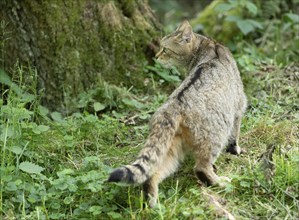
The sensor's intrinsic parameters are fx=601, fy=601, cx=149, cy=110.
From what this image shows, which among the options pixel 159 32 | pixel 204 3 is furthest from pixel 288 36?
pixel 204 3

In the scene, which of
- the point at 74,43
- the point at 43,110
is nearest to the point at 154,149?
the point at 43,110

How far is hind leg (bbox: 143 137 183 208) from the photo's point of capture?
4.76 m

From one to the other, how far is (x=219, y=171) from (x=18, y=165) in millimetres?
1753

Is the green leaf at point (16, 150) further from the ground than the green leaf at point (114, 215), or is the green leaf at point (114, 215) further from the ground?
the green leaf at point (16, 150)

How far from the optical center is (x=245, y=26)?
9031mm

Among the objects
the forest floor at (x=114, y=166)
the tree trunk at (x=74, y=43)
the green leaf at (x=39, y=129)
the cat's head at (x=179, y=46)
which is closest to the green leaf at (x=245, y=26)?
the tree trunk at (x=74, y=43)

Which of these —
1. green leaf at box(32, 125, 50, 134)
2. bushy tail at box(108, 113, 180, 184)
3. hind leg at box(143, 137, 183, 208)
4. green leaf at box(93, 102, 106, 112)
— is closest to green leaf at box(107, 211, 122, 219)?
hind leg at box(143, 137, 183, 208)

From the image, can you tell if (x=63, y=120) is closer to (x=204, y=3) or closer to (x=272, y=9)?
(x=272, y=9)

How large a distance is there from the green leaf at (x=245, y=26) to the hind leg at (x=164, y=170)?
4.34 m

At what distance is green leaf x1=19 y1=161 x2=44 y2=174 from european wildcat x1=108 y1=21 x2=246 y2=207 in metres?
0.96

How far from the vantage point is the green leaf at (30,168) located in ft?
16.6

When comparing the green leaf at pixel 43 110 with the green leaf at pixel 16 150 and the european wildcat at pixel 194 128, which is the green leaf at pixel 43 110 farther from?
the european wildcat at pixel 194 128

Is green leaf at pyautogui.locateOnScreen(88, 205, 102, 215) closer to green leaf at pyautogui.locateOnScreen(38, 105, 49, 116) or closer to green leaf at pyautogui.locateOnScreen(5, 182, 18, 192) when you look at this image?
green leaf at pyautogui.locateOnScreen(5, 182, 18, 192)

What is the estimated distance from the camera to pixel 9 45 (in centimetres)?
674
